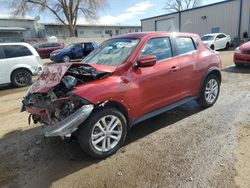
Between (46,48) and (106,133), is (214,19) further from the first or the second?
(106,133)

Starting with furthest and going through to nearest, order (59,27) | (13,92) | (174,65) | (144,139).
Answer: (59,27)
(13,92)
(174,65)
(144,139)

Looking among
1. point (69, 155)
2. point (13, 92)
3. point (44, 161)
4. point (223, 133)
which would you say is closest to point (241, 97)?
point (223, 133)

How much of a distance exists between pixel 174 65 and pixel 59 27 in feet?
163

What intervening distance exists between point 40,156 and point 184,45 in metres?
3.38

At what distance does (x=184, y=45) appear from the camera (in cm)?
479

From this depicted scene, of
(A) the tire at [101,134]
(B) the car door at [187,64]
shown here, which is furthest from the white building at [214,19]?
(A) the tire at [101,134]

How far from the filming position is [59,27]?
1965 inches

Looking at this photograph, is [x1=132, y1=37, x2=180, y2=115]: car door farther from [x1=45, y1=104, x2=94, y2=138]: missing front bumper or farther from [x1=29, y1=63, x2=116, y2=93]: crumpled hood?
[x1=45, y1=104, x2=94, y2=138]: missing front bumper

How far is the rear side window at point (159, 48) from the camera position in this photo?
4137 millimetres

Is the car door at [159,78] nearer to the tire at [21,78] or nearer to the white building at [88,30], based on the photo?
the tire at [21,78]

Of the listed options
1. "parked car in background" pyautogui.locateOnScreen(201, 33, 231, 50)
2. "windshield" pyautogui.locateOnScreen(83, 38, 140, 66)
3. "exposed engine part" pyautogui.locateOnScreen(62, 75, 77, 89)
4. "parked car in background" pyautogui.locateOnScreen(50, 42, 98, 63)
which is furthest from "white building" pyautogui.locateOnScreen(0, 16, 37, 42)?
"exposed engine part" pyautogui.locateOnScreen(62, 75, 77, 89)

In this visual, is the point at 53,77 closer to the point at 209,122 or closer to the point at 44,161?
the point at 44,161

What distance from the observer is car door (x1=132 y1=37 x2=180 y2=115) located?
3902 mm

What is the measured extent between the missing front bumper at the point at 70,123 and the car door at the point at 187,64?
7.28 ft
